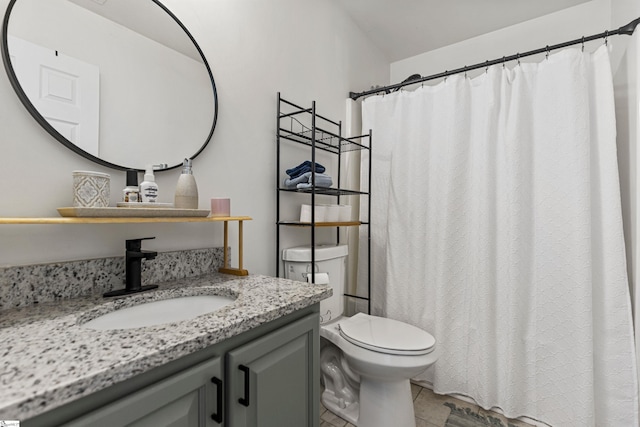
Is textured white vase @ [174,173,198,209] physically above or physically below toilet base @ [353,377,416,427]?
above

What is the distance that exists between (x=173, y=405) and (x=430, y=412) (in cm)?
154

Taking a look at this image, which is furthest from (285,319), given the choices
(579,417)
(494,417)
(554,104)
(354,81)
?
(354,81)

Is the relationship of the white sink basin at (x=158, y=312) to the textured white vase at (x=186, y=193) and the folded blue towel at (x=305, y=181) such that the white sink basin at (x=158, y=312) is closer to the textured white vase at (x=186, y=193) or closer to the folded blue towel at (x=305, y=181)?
the textured white vase at (x=186, y=193)

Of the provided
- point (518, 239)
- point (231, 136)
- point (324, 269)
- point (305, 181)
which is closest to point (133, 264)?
point (231, 136)

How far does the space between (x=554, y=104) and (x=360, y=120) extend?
116cm

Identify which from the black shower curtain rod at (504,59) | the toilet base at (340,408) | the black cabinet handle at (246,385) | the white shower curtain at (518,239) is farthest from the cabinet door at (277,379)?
the black shower curtain rod at (504,59)

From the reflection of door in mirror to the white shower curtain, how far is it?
5.21ft

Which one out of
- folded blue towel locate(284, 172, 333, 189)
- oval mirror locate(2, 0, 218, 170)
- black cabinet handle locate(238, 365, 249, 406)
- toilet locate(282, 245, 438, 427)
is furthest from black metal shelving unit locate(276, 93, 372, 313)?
black cabinet handle locate(238, 365, 249, 406)

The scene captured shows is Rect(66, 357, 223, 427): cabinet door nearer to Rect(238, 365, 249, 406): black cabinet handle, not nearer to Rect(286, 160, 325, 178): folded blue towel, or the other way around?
Rect(238, 365, 249, 406): black cabinet handle

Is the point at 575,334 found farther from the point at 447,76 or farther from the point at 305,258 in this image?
the point at 447,76

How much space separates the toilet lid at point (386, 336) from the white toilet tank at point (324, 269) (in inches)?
4.4

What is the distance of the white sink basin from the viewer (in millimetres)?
815

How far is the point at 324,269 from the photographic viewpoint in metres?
1.63

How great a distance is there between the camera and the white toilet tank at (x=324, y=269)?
1.54 metres
